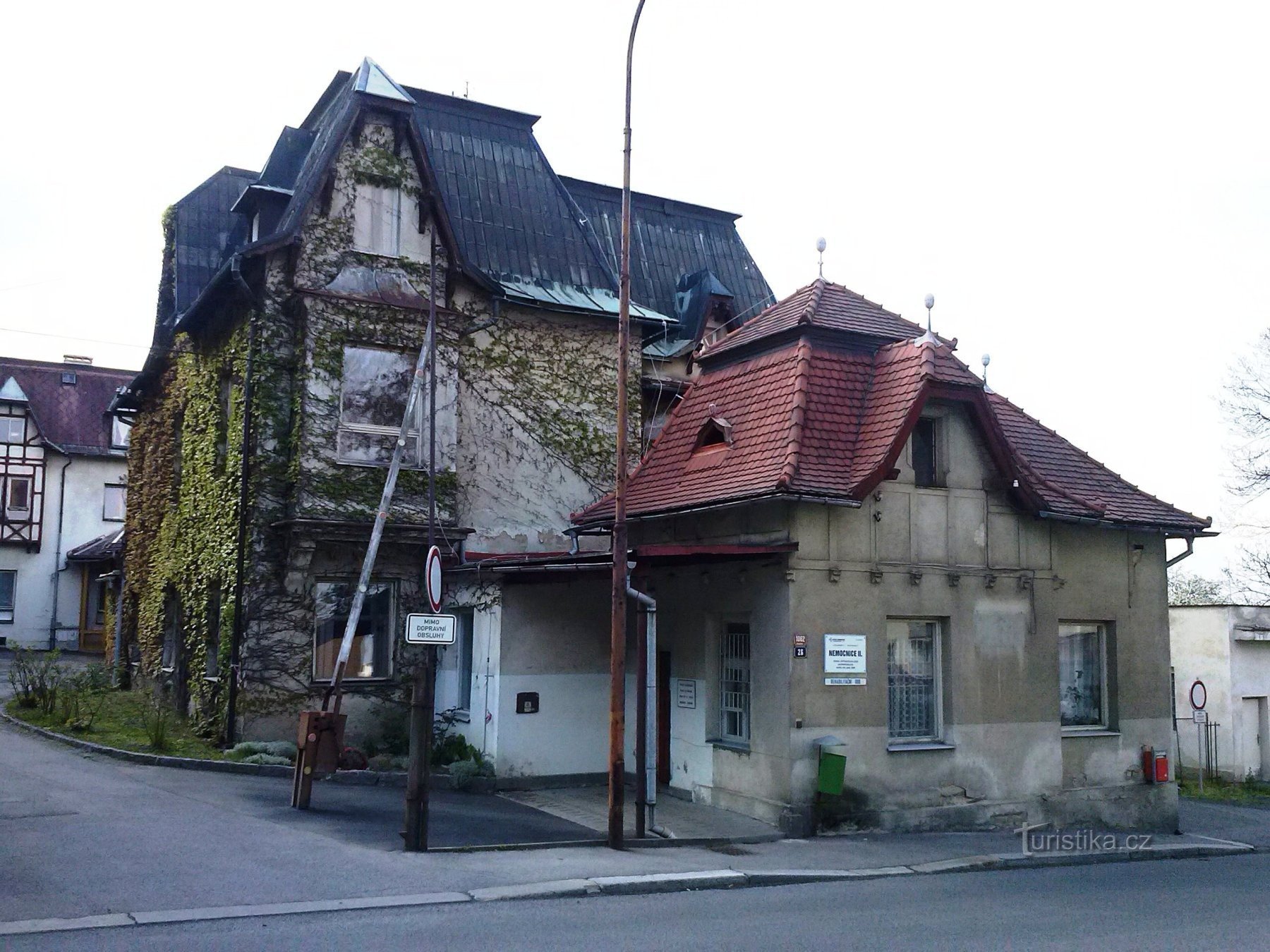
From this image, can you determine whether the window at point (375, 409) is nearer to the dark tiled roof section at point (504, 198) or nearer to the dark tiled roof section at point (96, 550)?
the dark tiled roof section at point (504, 198)

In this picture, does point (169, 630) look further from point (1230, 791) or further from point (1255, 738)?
point (1255, 738)

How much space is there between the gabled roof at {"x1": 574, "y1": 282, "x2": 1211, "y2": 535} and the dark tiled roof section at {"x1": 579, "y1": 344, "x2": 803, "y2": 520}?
0.09 ft

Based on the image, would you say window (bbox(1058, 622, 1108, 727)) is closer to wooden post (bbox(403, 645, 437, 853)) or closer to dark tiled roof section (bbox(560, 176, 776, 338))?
dark tiled roof section (bbox(560, 176, 776, 338))

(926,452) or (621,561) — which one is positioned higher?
(926,452)

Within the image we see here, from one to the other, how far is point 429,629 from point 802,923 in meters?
4.91

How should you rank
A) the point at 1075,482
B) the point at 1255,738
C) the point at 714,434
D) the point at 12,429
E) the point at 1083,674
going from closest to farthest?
1. the point at 714,434
2. the point at 1083,674
3. the point at 1075,482
4. the point at 1255,738
5. the point at 12,429

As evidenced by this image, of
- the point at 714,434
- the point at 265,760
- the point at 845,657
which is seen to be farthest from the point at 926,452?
the point at 265,760

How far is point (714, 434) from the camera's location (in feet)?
59.9

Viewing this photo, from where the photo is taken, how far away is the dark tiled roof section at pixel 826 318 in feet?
58.2

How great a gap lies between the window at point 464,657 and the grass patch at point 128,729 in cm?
366

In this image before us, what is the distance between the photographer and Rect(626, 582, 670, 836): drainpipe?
13977 mm

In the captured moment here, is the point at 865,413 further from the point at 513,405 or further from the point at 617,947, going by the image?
the point at 617,947

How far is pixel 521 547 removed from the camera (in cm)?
2133

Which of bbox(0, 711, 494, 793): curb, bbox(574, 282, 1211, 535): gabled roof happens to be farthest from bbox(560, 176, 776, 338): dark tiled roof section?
bbox(0, 711, 494, 793): curb
